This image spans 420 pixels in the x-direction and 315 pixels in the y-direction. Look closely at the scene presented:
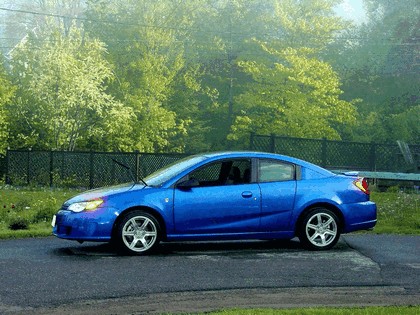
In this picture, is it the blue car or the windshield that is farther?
the windshield

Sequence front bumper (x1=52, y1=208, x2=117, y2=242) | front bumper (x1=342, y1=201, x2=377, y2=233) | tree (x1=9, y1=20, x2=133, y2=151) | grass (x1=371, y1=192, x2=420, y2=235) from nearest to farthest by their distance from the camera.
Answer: front bumper (x1=52, y1=208, x2=117, y2=242)
front bumper (x1=342, y1=201, x2=377, y2=233)
grass (x1=371, y1=192, x2=420, y2=235)
tree (x1=9, y1=20, x2=133, y2=151)

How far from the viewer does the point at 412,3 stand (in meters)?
77.2

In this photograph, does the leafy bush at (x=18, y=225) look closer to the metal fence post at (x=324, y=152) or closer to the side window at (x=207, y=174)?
the side window at (x=207, y=174)

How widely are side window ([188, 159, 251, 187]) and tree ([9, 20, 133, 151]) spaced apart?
3331cm

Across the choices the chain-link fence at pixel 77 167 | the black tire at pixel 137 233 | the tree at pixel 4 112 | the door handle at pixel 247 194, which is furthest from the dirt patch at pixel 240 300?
the tree at pixel 4 112

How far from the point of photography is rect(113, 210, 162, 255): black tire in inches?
504

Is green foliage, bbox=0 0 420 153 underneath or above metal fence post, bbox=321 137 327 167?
above

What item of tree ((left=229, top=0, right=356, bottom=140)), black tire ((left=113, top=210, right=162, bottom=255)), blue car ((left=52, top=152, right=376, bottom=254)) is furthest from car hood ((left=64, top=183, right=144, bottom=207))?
tree ((left=229, top=0, right=356, bottom=140))

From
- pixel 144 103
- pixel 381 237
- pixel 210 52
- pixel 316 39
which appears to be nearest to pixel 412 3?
pixel 210 52

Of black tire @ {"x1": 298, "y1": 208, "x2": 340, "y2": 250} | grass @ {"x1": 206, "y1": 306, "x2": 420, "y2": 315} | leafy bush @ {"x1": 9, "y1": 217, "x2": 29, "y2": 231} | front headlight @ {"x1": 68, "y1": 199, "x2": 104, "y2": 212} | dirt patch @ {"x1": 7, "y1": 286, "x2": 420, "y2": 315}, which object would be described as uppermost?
front headlight @ {"x1": 68, "y1": 199, "x2": 104, "y2": 212}

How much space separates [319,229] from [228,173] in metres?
1.53

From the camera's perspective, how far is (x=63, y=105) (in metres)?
47.0

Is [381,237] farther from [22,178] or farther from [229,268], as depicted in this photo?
[22,178]

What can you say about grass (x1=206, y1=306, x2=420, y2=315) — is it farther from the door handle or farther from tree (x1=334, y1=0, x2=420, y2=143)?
tree (x1=334, y1=0, x2=420, y2=143)
